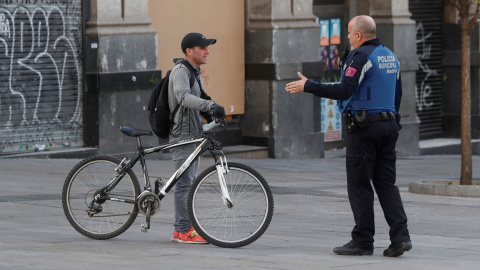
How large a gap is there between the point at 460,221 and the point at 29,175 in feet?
17.0

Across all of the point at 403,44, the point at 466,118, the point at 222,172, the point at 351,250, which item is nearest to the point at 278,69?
the point at 403,44

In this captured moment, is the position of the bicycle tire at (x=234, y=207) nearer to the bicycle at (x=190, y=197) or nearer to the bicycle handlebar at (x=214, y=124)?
the bicycle at (x=190, y=197)

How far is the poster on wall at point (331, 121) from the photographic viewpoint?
1917 centimetres

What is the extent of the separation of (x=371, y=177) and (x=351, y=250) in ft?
1.75

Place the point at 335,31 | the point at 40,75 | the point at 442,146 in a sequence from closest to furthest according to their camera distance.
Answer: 1. the point at 40,75
2. the point at 335,31
3. the point at 442,146

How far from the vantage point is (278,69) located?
57.3 ft

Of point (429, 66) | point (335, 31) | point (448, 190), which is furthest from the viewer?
point (429, 66)

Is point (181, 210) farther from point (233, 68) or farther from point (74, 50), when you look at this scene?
point (233, 68)

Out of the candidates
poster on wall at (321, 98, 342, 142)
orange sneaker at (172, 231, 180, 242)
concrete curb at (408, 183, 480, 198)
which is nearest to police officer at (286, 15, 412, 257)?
orange sneaker at (172, 231, 180, 242)

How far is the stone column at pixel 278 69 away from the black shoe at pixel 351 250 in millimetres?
9732

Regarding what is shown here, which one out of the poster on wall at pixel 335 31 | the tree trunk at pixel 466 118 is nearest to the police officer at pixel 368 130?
the tree trunk at pixel 466 118

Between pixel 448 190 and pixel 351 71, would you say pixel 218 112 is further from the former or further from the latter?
pixel 448 190

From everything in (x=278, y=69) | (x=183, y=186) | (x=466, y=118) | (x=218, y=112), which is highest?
(x=278, y=69)

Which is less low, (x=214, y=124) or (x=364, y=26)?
(x=364, y=26)
